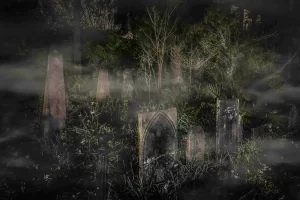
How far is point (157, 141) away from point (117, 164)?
122 centimetres

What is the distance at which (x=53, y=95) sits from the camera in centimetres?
668

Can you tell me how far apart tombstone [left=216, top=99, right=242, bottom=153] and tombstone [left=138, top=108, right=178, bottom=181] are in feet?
2.97

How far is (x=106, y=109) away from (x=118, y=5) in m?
6.71

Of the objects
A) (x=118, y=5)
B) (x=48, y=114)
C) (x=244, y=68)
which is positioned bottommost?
(x=48, y=114)

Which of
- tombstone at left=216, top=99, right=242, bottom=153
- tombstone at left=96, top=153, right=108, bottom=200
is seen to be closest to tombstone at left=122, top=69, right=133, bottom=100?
tombstone at left=216, top=99, right=242, bottom=153

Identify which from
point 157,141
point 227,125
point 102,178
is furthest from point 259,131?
point 102,178

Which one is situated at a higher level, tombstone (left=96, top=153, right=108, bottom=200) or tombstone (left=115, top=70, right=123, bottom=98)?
tombstone (left=115, top=70, right=123, bottom=98)

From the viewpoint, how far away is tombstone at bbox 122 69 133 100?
9479 millimetres

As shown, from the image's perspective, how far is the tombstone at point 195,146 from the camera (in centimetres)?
521

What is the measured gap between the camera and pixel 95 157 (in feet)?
17.8

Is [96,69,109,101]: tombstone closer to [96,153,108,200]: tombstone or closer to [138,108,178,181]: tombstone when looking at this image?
[138,108,178,181]: tombstone

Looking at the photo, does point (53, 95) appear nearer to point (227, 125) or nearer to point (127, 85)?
point (127, 85)

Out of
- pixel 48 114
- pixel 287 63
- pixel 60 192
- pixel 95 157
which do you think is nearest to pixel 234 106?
pixel 95 157

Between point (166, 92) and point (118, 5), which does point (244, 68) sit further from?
point (118, 5)
